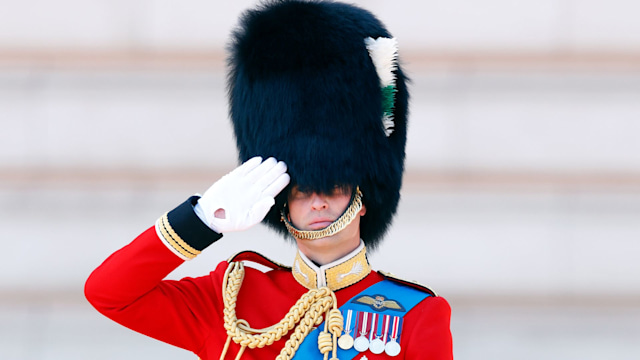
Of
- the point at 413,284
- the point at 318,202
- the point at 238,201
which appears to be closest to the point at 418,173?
the point at 413,284

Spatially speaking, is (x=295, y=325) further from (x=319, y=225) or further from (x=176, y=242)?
(x=176, y=242)

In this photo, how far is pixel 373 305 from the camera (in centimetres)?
166

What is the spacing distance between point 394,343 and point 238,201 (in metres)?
0.43

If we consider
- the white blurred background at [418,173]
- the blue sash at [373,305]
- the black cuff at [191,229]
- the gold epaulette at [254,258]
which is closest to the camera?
the black cuff at [191,229]

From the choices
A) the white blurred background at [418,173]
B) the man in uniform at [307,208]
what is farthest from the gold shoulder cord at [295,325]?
the white blurred background at [418,173]

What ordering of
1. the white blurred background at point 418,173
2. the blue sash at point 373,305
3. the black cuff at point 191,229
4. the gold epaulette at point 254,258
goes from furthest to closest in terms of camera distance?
the white blurred background at point 418,173, the gold epaulette at point 254,258, the blue sash at point 373,305, the black cuff at point 191,229

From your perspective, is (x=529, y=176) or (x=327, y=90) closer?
(x=327, y=90)

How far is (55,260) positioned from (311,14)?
1437 millimetres

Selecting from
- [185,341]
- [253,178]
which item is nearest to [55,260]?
[185,341]

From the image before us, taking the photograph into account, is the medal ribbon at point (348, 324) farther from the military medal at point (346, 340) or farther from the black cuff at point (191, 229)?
the black cuff at point (191, 229)

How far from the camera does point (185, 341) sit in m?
1.67

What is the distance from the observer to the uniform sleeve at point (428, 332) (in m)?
1.57

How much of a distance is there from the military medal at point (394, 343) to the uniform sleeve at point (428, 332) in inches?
0.6

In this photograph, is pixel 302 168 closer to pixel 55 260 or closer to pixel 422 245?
pixel 422 245
